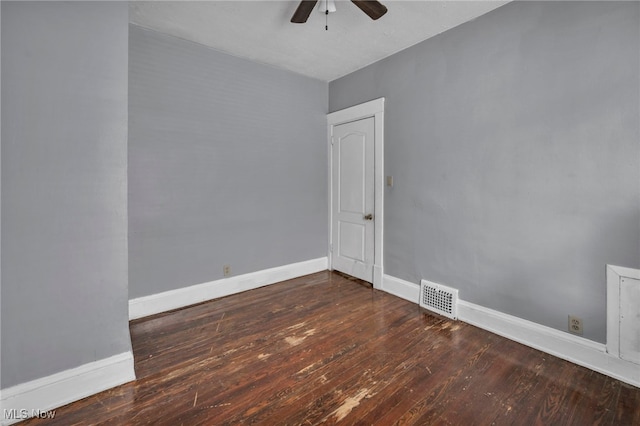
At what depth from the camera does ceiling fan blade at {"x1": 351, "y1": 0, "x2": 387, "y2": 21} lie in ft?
6.56

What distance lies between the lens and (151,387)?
1.77 meters

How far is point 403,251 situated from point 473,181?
3.44ft

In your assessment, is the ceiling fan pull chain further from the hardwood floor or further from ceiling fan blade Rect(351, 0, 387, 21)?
Result: the hardwood floor

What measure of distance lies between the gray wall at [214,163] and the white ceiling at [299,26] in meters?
0.25

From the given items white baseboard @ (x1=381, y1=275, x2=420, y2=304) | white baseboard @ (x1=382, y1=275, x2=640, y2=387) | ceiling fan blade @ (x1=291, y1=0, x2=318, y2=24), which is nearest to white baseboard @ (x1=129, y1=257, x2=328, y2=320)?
white baseboard @ (x1=381, y1=275, x2=420, y2=304)

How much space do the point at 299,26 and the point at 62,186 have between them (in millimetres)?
2256

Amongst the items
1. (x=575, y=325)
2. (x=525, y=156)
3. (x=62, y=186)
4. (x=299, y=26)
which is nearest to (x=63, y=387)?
(x=62, y=186)

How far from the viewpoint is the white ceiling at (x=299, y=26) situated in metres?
2.35

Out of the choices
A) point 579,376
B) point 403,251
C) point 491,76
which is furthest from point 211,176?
point 579,376

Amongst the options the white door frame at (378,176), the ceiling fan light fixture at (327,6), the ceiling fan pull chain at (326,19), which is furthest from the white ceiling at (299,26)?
the white door frame at (378,176)

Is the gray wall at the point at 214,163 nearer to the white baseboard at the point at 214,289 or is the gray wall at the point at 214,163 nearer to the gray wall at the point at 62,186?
the white baseboard at the point at 214,289

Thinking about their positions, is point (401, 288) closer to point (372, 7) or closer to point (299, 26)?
point (372, 7)

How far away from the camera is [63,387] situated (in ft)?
5.33

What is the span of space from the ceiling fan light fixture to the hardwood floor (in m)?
2.61
